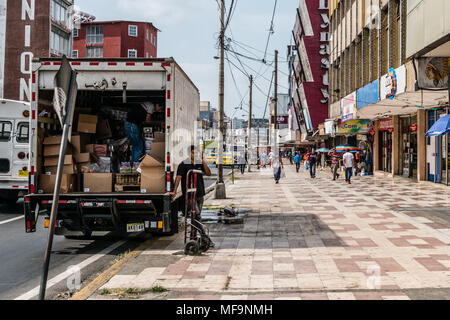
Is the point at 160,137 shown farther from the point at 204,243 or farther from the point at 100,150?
the point at 204,243

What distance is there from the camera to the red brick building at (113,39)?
6575 centimetres

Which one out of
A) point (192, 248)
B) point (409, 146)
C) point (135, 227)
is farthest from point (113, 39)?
point (192, 248)

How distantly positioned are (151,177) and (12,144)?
737 centimetres

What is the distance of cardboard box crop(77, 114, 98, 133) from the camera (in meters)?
10.1

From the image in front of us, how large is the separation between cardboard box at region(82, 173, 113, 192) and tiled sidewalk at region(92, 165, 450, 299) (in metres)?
1.51

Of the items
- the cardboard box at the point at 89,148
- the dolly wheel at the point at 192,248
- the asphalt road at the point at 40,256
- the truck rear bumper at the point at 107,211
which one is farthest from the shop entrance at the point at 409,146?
the dolly wheel at the point at 192,248

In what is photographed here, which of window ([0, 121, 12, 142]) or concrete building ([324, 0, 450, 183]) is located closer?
concrete building ([324, 0, 450, 183])

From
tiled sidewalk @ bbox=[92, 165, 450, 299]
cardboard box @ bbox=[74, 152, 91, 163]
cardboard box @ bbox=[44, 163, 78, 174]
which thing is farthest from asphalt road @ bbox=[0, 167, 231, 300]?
cardboard box @ bbox=[74, 152, 91, 163]

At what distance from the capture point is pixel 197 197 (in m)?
9.30

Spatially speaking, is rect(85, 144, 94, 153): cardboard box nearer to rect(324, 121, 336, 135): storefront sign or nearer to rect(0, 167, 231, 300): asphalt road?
rect(0, 167, 231, 300): asphalt road

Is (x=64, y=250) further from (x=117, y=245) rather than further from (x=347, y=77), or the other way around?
(x=347, y=77)

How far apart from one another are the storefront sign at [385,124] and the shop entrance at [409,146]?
49.5 inches
